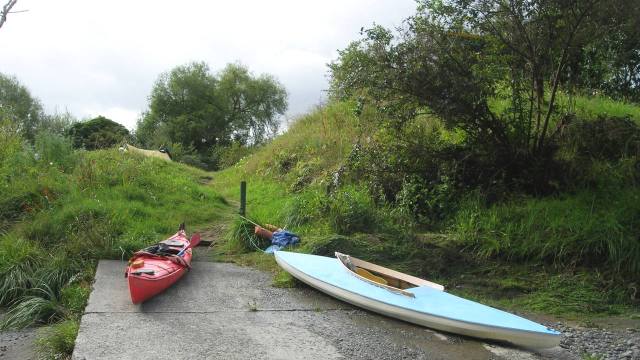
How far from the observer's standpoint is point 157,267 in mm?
6344

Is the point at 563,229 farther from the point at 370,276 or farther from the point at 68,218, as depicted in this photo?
the point at 68,218

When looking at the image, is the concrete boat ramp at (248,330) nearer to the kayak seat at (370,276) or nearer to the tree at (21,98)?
the kayak seat at (370,276)

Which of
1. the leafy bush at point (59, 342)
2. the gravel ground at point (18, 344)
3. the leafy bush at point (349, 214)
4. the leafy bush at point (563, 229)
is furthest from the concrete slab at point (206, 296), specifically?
the leafy bush at point (563, 229)

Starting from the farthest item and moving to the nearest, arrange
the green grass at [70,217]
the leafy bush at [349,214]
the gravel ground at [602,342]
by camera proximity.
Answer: the leafy bush at [349,214] < the green grass at [70,217] < the gravel ground at [602,342]

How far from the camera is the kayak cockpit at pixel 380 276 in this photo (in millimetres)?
6111

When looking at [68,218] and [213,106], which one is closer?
[68,218]

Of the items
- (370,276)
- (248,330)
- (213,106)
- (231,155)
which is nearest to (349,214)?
(370,276)

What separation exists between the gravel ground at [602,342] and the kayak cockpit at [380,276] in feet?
4.36

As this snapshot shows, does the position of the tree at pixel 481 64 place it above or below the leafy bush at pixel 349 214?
above

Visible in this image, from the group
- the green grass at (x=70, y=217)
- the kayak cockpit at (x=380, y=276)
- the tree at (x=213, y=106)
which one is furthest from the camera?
the tree at (x=213, y=106)

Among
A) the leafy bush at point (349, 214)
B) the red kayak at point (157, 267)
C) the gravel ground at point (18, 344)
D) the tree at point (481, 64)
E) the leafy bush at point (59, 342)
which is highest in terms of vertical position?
the tree at point (481, 64)

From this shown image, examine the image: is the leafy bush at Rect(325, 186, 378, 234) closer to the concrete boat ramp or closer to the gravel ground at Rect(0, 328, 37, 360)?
the concrete boat ramp

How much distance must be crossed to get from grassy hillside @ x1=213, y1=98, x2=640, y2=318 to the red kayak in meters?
1.10

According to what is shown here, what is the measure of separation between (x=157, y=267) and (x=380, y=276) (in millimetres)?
2551
